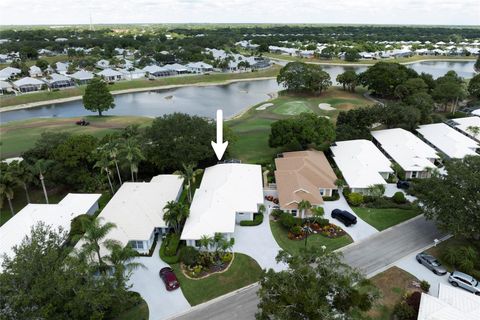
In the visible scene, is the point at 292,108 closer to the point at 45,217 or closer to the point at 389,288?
the point at 389,288

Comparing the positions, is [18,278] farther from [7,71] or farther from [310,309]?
[7,71]

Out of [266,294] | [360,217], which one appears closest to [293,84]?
[360,217]

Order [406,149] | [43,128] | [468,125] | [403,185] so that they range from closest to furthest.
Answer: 1. [403,185]
2. [406,149]
3. [468,125]
4. [43,128]

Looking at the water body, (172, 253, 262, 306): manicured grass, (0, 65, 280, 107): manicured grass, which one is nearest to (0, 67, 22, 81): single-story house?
(0, 65, 280, 107): manicured grass

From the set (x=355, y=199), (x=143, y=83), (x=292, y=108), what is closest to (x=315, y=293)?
(x=355, y=199)

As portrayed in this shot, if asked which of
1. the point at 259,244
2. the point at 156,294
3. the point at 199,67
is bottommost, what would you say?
the point at 156,294
